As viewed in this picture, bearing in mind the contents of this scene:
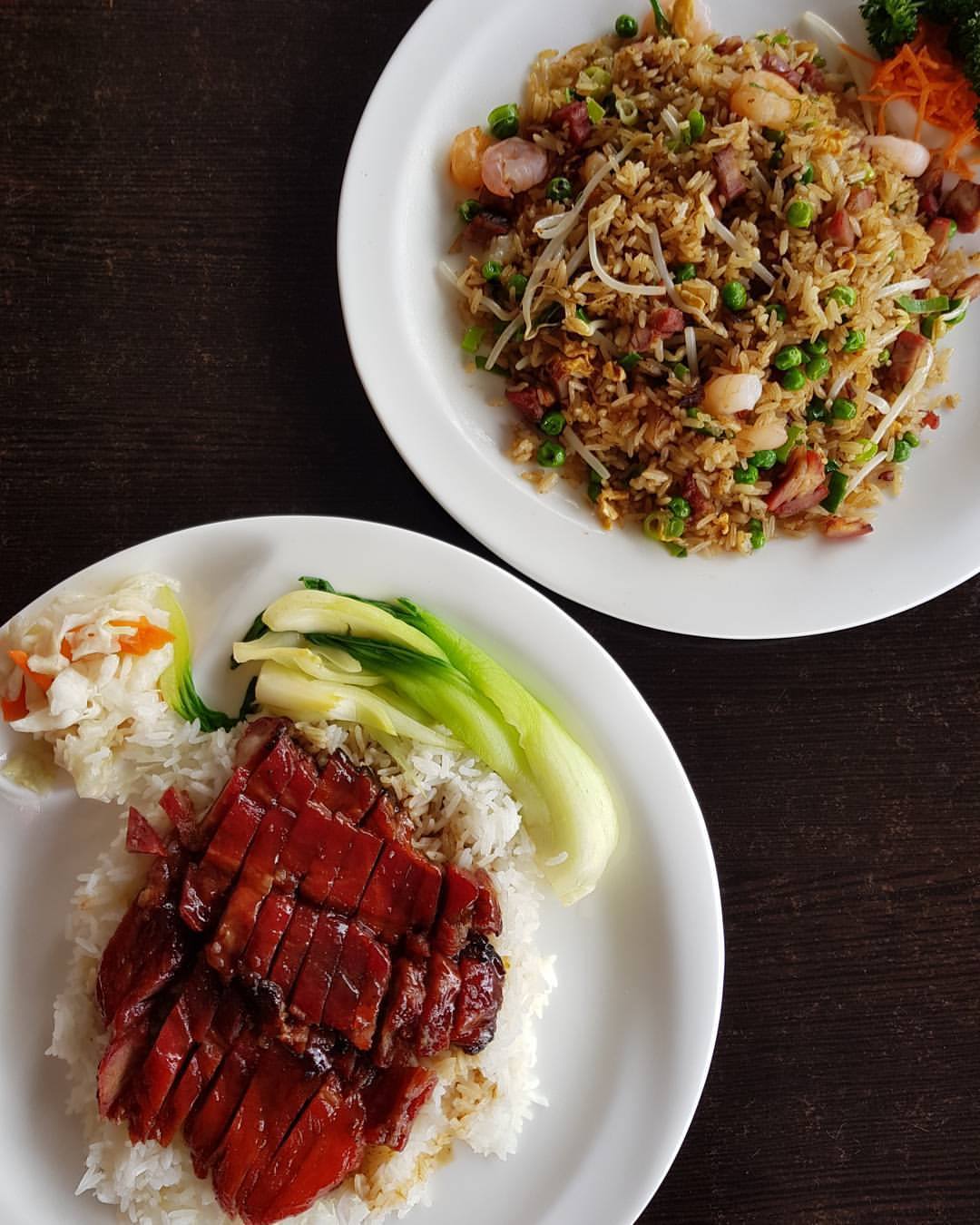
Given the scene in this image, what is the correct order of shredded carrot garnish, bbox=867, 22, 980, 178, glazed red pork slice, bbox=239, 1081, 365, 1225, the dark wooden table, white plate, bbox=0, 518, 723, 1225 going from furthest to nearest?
the dark wooden table, shredded carrot garnish, bbox=867, 22, 980, 178, white plate, bbox=0, 518, 723, 1225, glazed red pork slice, bbox=239, 1081, 365, 1225

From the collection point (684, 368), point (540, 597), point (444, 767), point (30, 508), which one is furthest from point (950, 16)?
point (30, 508)

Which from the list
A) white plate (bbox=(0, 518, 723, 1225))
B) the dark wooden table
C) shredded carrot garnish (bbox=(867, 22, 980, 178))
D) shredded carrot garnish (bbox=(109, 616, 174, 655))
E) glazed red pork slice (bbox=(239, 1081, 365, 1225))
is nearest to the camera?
glazed red pork slice (bbox=(239, 1081, 365, 1225))

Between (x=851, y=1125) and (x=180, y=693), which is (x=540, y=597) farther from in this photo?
(x=851, y=1125)

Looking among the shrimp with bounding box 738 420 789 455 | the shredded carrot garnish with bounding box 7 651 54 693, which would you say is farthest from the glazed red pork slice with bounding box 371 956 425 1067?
the shrimp with bounding box 738 420 789 455

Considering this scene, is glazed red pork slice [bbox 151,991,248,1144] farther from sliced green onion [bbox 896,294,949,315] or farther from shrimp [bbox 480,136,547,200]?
sliced green onion [bbox 896,294,949,315]

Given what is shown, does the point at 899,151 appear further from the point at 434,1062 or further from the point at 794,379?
the point at 434,1062

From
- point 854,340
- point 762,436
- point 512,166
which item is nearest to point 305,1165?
point 762,436

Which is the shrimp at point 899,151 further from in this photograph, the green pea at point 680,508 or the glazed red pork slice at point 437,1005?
the glazed red pork slice at point 437,1005
